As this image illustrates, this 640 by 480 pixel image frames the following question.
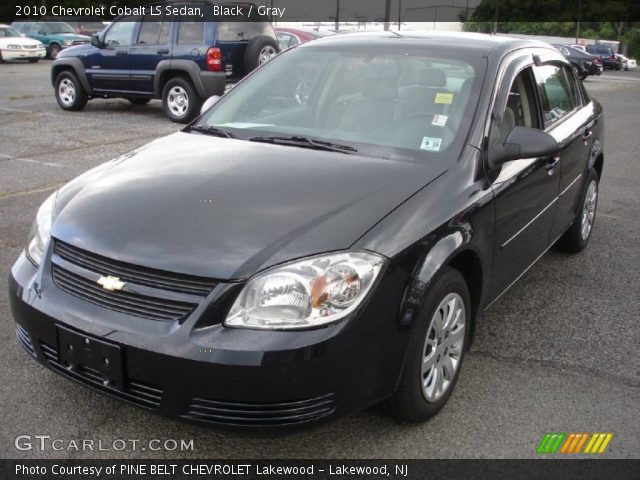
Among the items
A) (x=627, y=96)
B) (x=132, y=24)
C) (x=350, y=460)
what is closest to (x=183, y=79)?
(x=132, y=24)

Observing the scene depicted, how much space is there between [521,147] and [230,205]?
4.81 feet

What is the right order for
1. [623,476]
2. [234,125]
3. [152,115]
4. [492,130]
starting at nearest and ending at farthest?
[623,476]
[492,130]
[234,125]
[152,115]

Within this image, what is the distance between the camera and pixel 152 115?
12.4 m

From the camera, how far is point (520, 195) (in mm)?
3516

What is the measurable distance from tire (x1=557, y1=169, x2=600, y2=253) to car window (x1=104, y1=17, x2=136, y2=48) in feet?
29.2

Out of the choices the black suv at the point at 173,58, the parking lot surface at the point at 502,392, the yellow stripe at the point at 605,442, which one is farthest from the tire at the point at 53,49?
the yellow stripe at the point at 605,442

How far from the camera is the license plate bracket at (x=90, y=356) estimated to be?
8.00ft

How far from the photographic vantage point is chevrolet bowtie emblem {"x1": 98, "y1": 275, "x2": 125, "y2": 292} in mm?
2502

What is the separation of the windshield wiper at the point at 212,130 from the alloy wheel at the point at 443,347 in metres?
1.52

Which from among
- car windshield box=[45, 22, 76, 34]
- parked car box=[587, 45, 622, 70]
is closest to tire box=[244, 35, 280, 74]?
car windshield box=[45, 22, 76, 34]

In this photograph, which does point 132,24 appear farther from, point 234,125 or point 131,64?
point 234,125

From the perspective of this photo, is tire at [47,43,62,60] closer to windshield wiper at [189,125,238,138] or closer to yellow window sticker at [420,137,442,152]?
windshield wiper at [189,125,238,138]

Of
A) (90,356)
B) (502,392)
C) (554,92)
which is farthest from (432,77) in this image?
(90,356)

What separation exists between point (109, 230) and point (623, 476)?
2.25m
